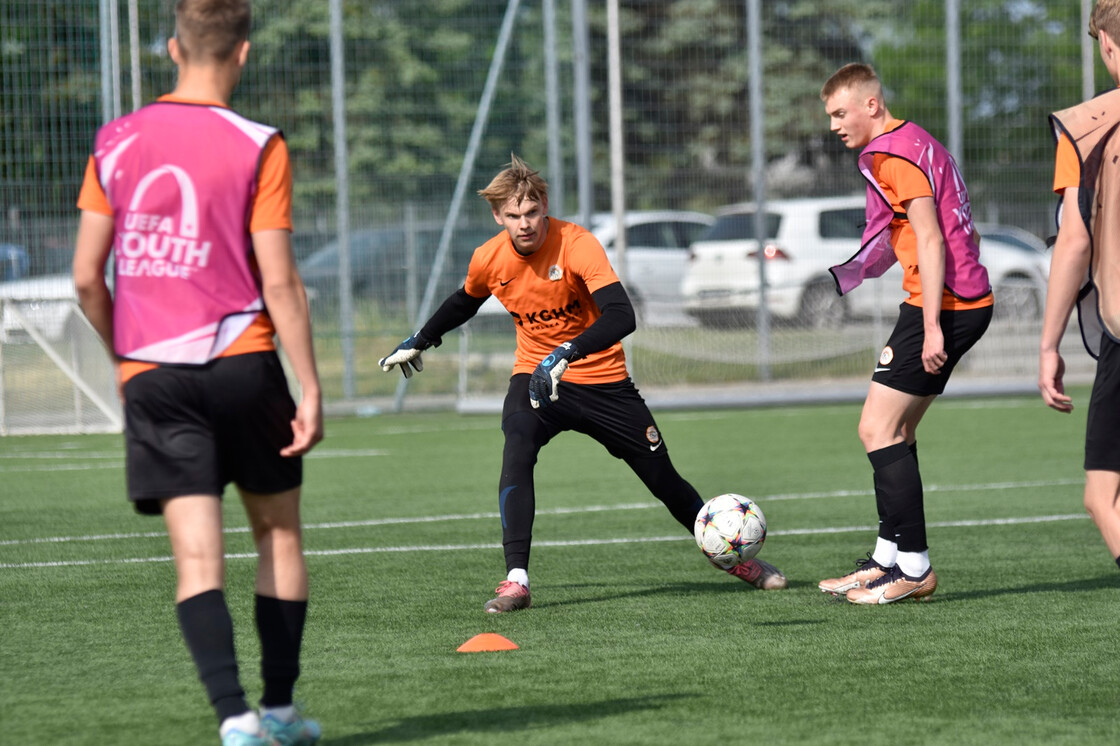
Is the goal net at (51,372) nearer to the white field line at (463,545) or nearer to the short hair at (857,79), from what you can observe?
the white field line at (463,545)

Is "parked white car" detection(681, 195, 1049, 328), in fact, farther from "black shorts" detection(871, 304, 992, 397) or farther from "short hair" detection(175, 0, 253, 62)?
"short hair" detection(175, 0, 253, 62)

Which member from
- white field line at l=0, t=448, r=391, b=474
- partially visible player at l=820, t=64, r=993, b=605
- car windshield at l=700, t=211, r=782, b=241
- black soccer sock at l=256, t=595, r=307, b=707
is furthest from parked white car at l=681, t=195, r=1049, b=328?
black soccer sock at l=256, t=595, r=307, b=707

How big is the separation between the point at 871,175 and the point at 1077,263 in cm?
189

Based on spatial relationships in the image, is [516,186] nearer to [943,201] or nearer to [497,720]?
[943,201]

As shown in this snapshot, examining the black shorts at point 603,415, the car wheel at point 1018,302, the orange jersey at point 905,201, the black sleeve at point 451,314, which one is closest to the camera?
the orange jersey at point 905,201

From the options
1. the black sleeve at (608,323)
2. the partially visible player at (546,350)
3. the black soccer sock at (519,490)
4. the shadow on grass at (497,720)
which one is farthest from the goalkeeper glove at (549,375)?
the shadow on grass at (497,720)

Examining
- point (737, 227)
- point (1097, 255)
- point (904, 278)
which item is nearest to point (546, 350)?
point (904, 278)

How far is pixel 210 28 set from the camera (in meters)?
3.51

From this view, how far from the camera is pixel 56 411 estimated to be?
49.6 ft

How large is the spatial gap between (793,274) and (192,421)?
50.6 ft

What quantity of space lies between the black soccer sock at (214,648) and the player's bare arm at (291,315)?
1.33ft

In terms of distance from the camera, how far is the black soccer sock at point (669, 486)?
21.0ft

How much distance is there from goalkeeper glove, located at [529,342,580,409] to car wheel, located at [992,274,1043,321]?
13.4 m

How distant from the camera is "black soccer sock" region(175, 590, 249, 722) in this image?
3.47 m
